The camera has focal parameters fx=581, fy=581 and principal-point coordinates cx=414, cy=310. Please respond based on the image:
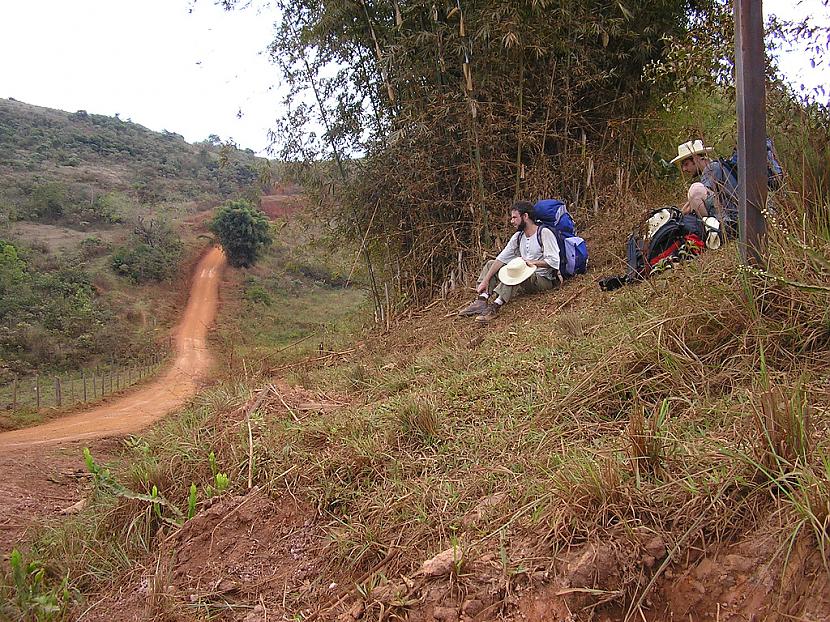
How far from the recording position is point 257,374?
5.21 metres

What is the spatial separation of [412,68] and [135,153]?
33.9 m

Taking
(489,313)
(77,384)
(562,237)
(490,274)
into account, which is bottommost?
(77,384)

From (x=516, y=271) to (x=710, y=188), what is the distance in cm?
189

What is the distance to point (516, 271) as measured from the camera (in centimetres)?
A: 509

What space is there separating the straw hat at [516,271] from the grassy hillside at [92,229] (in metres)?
3.52

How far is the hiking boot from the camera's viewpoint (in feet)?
16.4

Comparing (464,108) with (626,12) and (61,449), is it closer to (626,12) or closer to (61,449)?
(626,12)

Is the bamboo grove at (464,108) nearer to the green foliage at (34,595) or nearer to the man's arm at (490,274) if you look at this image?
the man's arm at (490,274)

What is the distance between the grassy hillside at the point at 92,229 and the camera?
606 inches

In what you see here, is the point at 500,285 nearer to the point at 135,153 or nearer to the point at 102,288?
the point at 102,288

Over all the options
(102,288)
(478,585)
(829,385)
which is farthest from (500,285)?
(102,288)

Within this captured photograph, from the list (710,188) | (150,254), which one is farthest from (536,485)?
(150,254)

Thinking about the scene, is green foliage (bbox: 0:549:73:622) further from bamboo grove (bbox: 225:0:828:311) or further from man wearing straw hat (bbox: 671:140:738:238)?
bamboo grove (bbox: 225:0:828:311)

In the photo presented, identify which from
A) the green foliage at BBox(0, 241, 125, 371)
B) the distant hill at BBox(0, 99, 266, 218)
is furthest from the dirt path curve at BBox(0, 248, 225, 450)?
the distant hill at BBox(0, 99, 266, 218)
